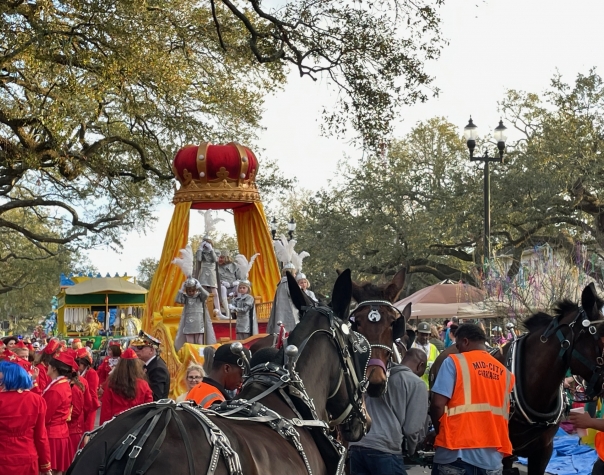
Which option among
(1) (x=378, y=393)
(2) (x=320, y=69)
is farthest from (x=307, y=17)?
(1) (x=378, y=393)

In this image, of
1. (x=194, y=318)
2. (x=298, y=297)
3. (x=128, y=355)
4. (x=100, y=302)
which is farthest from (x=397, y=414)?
(x=100, y=302)

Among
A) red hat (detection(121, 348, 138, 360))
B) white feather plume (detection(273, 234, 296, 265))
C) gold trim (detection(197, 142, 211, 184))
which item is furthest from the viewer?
gold trim (detection(197, 142, 211, 184))

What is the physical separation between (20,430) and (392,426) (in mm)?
3534

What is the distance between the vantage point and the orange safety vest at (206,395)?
580 centimetres

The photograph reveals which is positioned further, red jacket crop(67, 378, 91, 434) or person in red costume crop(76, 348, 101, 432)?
person in red costume crop(76, 348, 101, 432)

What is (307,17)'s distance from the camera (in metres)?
15.2

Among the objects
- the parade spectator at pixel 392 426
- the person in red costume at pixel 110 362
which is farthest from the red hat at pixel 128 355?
the person in red costume at pixel 110 362

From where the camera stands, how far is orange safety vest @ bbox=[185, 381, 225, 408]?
580 cm

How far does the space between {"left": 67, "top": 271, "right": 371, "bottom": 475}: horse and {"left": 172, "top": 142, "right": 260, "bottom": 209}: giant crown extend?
16650 millimetres

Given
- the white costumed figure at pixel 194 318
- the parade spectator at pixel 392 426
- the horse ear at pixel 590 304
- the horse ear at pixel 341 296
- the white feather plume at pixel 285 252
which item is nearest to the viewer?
the horse ear at pixel 341 296

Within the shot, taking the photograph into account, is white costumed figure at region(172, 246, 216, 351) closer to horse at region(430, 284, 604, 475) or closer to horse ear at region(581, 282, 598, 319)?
horse at region(430, 284, 604, 475)

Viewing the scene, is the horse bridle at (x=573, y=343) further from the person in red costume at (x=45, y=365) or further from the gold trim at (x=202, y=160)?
the gold trim at (x=202, y=160)

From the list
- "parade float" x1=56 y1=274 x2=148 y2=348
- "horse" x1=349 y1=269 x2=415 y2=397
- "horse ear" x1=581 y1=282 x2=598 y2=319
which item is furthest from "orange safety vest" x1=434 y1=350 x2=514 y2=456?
"parade float" x1=56 y1=274 x2=148 y2=348

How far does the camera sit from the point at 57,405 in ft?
29.6
